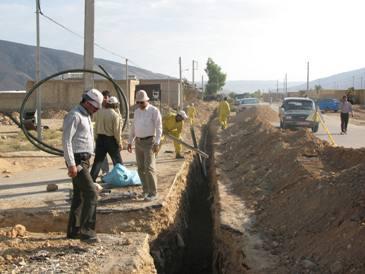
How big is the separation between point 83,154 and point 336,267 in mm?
3050

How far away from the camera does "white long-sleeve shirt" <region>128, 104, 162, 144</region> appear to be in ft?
25.8

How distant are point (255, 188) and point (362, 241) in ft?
15.3

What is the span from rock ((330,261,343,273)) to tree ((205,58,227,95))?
Answer: 77597 mm

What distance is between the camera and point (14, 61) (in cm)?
7550

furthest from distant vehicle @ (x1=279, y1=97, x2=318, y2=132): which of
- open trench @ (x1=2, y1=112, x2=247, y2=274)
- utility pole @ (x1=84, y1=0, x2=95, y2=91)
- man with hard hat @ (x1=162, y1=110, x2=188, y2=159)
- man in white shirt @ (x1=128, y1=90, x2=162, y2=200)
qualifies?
man in white shirt @ (x1=128, y1=90, x2=162, y2=200)

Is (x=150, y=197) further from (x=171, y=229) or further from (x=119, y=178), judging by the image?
(x=119, y=178)

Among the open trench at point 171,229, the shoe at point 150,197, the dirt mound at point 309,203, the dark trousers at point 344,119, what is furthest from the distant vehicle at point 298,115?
the shoe at point 150,197

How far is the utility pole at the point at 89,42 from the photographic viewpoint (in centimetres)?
1032

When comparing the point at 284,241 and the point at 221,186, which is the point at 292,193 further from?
Result: the point at 221,186

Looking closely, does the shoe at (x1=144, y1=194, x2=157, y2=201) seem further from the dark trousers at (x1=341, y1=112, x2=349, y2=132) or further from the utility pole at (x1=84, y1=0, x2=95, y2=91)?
the dark trousers at (x1=341, y1=112, x2=349, y2=132)

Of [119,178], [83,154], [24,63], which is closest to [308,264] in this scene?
[83,154]

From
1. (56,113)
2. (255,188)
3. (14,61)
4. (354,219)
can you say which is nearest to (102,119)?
(255,188)

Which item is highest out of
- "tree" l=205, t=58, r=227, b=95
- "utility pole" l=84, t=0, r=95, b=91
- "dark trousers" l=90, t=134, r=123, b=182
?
"tree" l=205, t=58, r=227, b=95

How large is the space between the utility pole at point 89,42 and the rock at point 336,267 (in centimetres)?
638
